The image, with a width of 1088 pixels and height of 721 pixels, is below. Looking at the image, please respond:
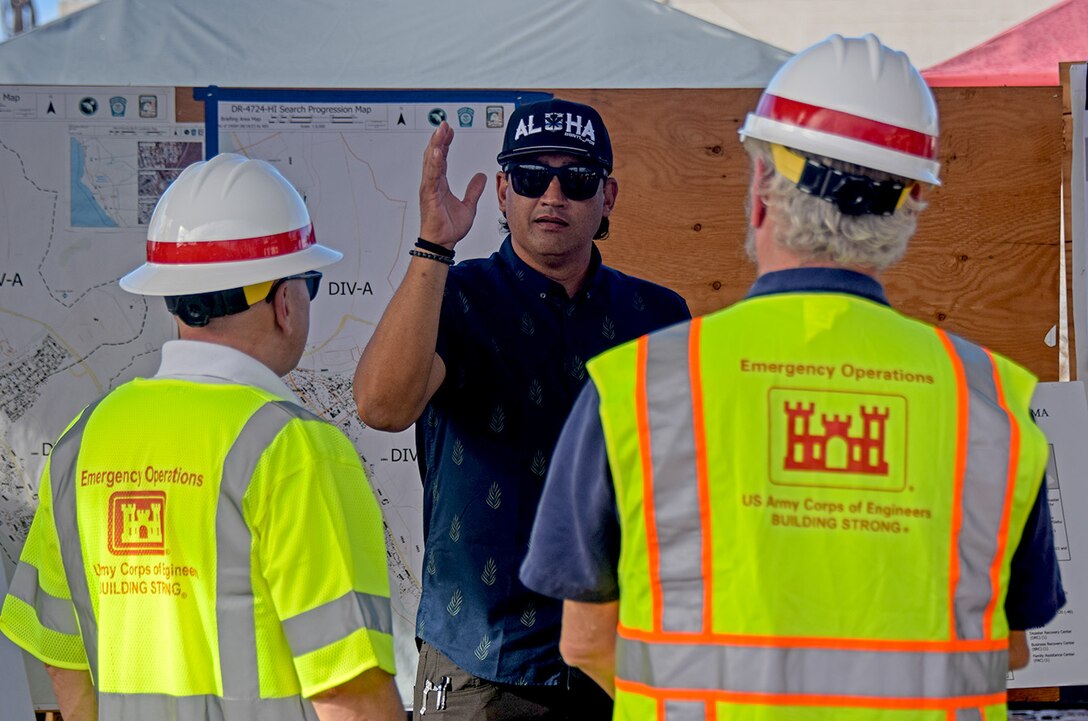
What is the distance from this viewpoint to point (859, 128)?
158 cm

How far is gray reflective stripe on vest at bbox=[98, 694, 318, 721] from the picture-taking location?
1691 mm

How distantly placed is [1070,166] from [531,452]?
2635mm

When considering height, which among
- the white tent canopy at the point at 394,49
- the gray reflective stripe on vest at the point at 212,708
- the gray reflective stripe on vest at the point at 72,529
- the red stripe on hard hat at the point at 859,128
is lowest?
the gray reflective stripe on vest at the point at 212,708

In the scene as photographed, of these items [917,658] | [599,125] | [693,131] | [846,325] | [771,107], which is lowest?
[917,658]

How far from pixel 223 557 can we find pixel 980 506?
3.24ft

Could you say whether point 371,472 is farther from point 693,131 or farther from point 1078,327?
point 1078,327

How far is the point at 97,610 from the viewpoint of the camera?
1.78 metres

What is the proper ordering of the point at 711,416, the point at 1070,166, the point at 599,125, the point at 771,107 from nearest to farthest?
the point at 711,416 < the point at 771,107 < the point at 599,125 < the point at 1070,166

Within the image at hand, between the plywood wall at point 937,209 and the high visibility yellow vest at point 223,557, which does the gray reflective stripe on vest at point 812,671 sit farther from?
the plywood wall at point 937,209

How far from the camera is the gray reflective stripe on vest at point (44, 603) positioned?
1883 millimetres

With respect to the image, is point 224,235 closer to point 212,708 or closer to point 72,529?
point 72,529

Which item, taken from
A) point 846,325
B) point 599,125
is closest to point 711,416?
point 846,325

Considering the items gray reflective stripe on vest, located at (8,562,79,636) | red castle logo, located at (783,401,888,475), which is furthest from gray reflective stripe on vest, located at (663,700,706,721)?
gray reflective stripe on vest, located at (8,562,79,636)

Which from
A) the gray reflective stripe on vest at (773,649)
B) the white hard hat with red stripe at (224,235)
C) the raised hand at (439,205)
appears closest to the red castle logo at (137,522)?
the white hard hat with red stripe at (224,235)
